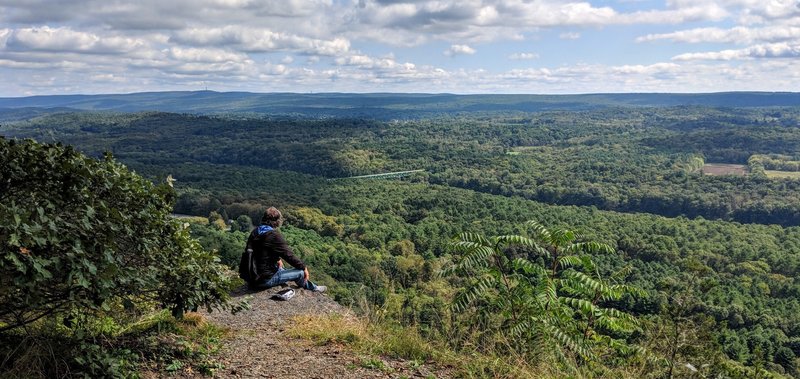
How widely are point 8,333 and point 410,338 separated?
4284 millimetres

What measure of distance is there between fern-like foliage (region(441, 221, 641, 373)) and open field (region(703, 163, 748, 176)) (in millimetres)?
121481

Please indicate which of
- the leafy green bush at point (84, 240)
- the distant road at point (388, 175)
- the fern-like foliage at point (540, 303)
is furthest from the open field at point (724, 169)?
the leafy green bush at point (84, 240)

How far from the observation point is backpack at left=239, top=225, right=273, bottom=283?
33.1ft

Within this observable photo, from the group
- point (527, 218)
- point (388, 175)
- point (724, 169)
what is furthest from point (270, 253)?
point (724, 169)

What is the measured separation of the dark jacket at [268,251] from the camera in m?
10.0

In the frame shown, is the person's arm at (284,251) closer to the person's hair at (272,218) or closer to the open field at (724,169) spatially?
the person's hair at (272,218)

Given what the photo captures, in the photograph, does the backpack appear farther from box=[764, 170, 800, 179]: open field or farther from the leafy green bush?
box=[764, 170, 800, 179]: open field

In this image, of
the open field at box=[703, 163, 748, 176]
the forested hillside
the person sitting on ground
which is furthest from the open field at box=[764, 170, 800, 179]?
the person sitting on ground

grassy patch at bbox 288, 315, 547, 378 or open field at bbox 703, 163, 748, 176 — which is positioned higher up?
grassy patch at bbox 288, 315, 547, 378

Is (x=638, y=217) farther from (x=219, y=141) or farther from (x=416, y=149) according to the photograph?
(x=219, y=141)

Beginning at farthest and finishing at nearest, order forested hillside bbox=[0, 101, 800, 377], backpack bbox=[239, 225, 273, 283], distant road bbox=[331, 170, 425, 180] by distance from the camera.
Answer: distant road bbox=[331, 170, 425, 180] < backpack bbox=[239, 225, 273, 283] < forested hillside bbox=[0, 101, 800, 377]

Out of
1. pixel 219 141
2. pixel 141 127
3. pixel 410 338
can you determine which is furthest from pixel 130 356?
pixel 141 127

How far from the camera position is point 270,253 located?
10.2 meters

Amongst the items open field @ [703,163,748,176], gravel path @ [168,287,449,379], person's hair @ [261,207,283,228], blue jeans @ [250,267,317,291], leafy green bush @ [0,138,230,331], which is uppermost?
leafy green bush @ [0,138,230,331]
